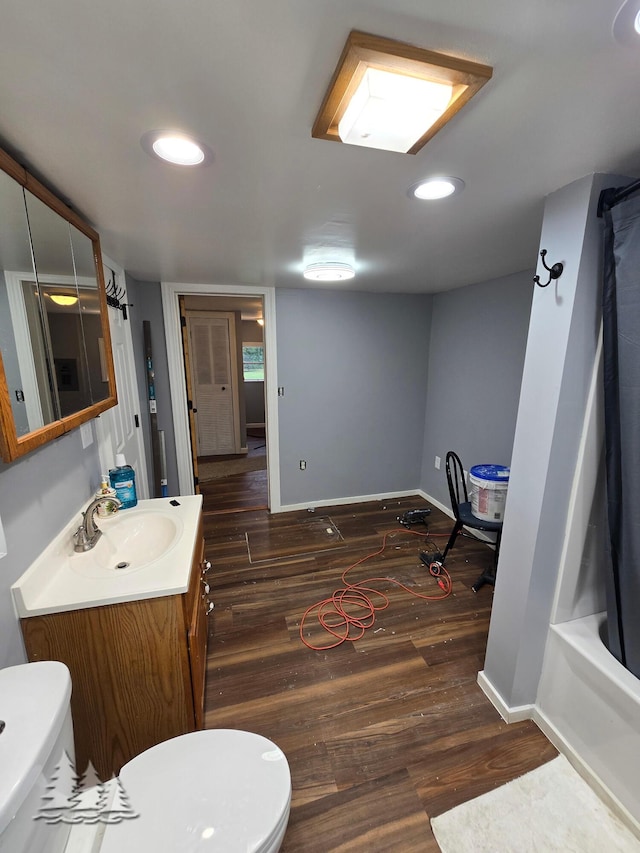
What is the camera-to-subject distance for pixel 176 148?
0.93m

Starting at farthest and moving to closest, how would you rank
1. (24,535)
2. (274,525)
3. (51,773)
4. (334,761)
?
1. (274,525)
2. (334,761)
3. (24,535)
4. (51,773)

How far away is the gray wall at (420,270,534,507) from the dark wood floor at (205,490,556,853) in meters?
0.97

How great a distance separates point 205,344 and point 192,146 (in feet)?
13.4

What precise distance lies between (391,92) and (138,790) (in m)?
1.72

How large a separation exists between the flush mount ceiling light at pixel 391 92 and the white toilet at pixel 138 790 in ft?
4.63

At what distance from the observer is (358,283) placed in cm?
279

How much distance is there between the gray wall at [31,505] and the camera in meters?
0.97

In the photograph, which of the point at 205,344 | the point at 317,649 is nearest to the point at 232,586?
the point at 317,649

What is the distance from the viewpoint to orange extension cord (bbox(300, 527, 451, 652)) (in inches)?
76.7

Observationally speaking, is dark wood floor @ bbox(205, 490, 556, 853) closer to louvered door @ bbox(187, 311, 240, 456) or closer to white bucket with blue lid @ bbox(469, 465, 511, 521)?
white bucket with blue lid @ bbox(469, 465, 511, 521)

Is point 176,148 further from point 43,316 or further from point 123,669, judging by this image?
point 123,669

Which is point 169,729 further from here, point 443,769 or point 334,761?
point 443,769

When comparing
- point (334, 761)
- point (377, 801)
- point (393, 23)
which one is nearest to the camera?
point (393, 23)

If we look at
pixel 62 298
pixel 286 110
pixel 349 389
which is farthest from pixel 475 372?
pixel 62 298
